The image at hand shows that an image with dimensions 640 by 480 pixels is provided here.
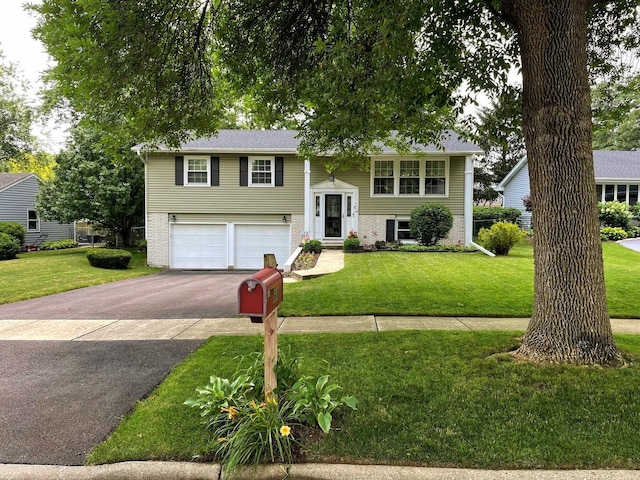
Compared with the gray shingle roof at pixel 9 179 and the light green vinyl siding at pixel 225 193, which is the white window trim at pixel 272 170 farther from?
the gray shingle roof at pixel 9 179

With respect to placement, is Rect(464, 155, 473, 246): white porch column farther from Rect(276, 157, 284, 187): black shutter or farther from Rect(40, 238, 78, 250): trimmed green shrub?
Rect(40, 238, 78, 250): trimmed green shrub

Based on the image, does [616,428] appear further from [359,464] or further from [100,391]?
[100,391]

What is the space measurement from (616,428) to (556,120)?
277 cm

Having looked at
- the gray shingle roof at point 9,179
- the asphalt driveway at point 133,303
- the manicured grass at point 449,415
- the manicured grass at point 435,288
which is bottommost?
the asphalt driveway at point 133,303

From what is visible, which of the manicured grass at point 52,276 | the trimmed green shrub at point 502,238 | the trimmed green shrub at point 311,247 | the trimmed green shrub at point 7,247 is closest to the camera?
the manicured grass at point 52,276

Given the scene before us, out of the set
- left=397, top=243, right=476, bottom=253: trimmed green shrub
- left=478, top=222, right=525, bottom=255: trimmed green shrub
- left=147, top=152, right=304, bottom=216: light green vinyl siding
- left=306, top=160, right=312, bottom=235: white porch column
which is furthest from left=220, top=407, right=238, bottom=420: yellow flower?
left=147, top=152, right=304, bottom=216: light green vinyl siding

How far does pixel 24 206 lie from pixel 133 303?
75.5 feet

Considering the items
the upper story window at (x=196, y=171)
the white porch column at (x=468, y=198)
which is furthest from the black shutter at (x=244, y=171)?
the white porch column at (x=468, y=198)

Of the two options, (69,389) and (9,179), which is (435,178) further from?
(9,179)

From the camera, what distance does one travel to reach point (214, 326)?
6.36 metres

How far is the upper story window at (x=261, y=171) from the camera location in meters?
17.3

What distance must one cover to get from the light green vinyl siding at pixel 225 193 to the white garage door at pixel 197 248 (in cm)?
91

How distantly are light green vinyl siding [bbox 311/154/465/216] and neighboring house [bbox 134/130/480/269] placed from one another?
0.14ft

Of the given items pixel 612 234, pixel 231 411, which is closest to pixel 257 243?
A: pixel 231 411
